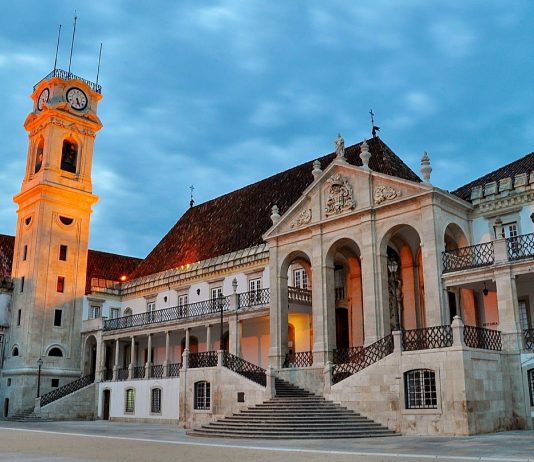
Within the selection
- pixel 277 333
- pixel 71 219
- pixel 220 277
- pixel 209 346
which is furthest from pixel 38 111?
pixel 277 333

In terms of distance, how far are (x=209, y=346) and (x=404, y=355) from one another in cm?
1322

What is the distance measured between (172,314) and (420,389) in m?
19.4

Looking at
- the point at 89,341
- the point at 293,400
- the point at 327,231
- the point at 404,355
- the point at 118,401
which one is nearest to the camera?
the point at 404,355

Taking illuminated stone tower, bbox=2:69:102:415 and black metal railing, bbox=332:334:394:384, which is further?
illuminated stone tower, bbox=2:69:102:415

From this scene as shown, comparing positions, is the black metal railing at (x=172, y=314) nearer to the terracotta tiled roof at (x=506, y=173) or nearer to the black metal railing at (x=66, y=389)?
the black metal railing at (x=66, y=389)

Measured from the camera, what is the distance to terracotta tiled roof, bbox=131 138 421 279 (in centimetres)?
3145

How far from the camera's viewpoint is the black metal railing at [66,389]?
3556 centimetres

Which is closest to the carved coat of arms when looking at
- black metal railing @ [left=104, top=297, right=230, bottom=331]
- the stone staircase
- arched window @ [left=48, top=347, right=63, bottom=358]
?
black metal railing @ [left=104, top=297, right=230, bottom=331]

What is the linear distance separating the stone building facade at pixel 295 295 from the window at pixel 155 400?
2.7 inches

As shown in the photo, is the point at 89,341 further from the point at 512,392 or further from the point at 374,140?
the point at 512,392

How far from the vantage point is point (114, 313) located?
137 feet

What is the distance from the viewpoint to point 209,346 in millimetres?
30188

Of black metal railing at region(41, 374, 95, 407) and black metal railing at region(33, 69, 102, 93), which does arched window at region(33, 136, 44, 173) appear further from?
black metal railing at region(41, 374, 95, 407)

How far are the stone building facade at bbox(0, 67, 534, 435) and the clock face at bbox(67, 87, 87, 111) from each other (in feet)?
0.53
